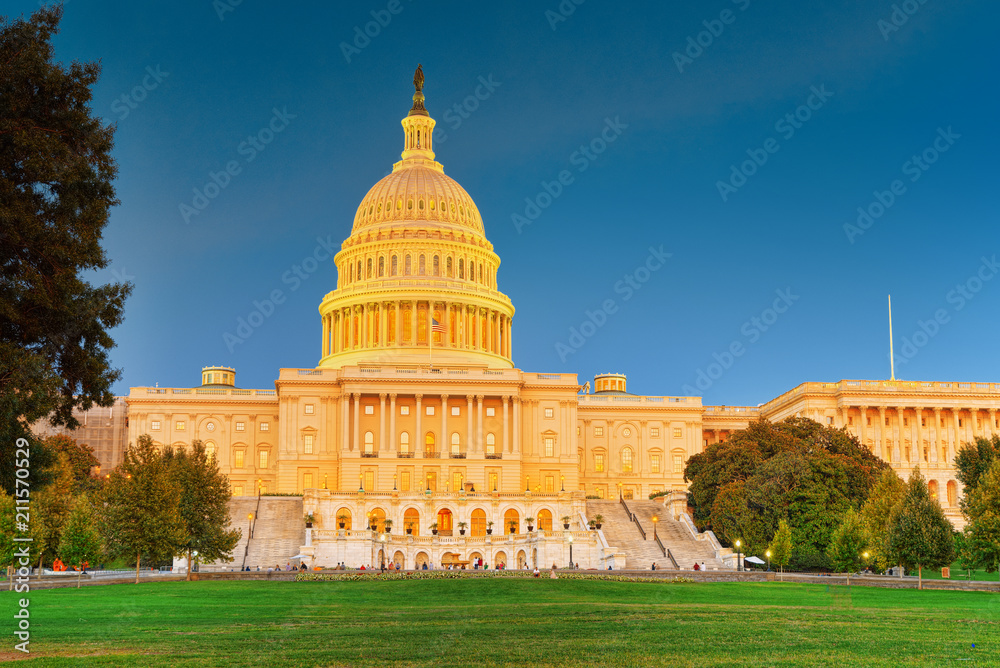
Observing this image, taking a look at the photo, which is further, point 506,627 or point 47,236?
point 506,627

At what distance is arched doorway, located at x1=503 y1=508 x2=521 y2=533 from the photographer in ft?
304

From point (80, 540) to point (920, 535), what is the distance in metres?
41.9

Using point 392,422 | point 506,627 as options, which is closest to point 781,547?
point 506,627

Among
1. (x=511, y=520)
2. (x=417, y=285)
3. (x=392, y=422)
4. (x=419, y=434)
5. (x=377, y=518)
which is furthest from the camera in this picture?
(x=417, y=285)

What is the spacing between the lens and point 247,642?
27078 mm

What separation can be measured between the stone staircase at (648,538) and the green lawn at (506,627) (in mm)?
32430

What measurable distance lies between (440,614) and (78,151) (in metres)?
18.0

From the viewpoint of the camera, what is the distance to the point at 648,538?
87.2 metres

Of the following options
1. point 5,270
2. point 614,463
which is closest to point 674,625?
point 5,270

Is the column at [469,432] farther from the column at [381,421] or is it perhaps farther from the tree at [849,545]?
the tree at [849,545]

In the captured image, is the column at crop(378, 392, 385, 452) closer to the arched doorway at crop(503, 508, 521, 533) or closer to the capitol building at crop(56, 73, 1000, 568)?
the capitol building at crop(56, 73, 1000, 568)

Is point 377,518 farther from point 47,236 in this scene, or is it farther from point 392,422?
point 47,236

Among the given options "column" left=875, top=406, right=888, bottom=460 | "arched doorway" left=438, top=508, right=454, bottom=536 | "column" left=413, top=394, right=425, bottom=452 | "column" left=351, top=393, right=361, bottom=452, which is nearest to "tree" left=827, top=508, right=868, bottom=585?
"arched doorway" left=438, top=508, right=454, bottom=536

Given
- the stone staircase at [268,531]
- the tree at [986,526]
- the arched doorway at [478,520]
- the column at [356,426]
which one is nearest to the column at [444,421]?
the column at [356,426]
